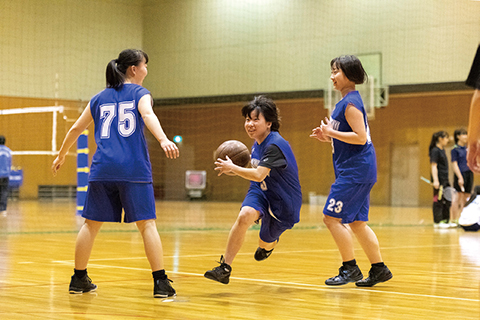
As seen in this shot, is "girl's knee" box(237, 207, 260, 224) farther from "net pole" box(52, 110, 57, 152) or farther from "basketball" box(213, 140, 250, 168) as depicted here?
"net pole" box(52, 110, 57, 152)

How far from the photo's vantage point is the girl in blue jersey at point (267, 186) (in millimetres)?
4078

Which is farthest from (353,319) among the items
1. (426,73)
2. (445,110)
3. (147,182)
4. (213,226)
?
(445,110)

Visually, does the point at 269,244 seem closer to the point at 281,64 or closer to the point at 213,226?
the point at 213,226

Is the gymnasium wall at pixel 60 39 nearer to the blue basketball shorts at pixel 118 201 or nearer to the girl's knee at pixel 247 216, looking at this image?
the blue basketball shorts at pixel 118 201

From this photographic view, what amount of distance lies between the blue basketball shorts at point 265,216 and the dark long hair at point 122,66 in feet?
3.66

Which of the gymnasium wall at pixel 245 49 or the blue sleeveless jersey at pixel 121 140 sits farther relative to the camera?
the gymnasium wall at pixel 245 49

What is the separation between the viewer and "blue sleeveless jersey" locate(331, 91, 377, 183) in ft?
13.5

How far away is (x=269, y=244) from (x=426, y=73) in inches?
551

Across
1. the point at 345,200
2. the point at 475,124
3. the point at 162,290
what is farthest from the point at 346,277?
the point at 475,124

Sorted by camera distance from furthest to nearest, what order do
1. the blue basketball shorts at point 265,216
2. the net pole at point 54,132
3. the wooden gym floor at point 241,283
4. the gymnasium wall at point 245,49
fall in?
the net pole at point 54,132
the gymnasium wall at point 245,49
the blue basketball shorts at point 265,216
the wooden gym floor at point 241,283

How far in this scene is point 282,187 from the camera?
421 centimetres

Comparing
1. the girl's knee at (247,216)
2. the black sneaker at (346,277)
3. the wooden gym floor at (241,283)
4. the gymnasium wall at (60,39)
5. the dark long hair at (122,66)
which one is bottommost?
the wooden gym floor at (241,283)

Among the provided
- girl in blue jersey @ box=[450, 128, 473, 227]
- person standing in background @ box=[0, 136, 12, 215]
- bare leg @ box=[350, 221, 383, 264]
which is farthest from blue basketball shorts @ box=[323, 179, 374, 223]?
person standing in background @ box=[0, 136, 12, 215]

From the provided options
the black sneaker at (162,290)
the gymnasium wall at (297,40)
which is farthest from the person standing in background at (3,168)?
the black sneaker at (162,290)
